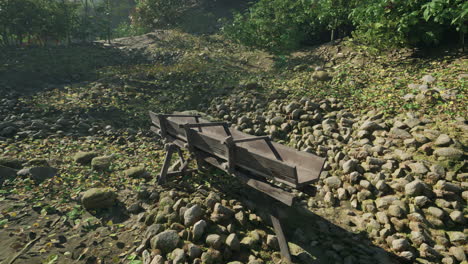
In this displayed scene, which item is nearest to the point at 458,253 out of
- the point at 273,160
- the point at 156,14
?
the point at 273,160

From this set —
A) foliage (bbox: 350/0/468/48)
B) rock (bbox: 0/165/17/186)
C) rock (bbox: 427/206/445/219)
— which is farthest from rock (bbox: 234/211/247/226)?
foliage (bbox: 350/0/468/48)

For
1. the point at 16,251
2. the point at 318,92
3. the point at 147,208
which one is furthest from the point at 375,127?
the point at 16,251

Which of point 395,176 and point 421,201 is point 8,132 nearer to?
point 395,176

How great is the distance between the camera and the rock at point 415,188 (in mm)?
3861

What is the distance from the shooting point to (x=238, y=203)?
4203mm

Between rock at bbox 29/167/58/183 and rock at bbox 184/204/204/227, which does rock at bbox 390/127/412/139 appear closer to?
rock at bbox 184/204/204/227

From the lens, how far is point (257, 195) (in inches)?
184

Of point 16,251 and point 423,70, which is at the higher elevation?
point 423,70

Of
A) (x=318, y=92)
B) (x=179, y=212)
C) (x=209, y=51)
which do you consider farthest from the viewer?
(x=209, y=51)

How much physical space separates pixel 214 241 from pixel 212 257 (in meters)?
0.21

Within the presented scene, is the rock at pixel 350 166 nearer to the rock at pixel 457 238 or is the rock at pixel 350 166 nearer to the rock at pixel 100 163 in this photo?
the rock at pixel 457 238

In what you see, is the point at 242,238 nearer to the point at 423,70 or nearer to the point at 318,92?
the point at 318,92

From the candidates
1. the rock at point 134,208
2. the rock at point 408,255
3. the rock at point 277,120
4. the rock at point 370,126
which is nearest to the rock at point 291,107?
the rock at point 277,120

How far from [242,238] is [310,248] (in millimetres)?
1013
